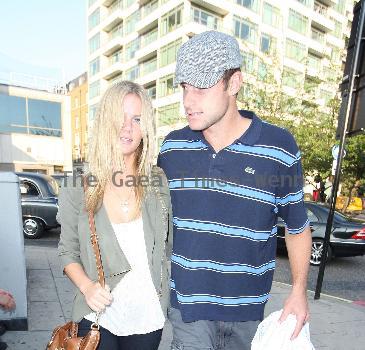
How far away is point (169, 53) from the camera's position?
32.4 meters

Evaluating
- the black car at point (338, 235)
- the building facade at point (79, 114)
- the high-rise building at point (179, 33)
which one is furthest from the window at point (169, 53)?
the black car at point (338, 235)

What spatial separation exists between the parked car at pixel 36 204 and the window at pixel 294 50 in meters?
35.2

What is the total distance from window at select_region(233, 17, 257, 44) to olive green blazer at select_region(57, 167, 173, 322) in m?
35.2

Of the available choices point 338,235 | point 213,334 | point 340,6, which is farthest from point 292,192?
point 340,6

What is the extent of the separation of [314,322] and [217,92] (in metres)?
4.12

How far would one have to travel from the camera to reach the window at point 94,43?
4728 cm

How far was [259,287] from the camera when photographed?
6.05 feet

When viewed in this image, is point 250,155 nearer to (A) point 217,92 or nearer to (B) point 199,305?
(A) point 217,92

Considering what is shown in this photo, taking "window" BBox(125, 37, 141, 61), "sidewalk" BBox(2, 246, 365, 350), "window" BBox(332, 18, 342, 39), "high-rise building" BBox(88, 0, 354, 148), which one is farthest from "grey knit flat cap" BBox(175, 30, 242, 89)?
"window" BBox(332, 18, 342, 39)

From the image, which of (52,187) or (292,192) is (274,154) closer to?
(292,192)

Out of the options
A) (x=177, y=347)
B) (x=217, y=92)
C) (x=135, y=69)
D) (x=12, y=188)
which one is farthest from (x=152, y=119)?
(x=135, y=69)

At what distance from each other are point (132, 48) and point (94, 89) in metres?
10.6

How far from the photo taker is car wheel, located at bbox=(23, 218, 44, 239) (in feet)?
29.0

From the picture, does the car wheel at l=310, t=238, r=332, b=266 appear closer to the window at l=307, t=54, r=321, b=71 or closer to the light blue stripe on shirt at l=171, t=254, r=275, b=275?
the light blue stripe on shirt at l=171, t=254, r=275, b=275
